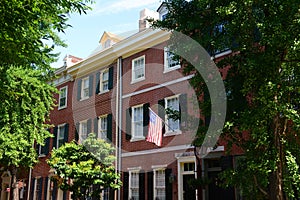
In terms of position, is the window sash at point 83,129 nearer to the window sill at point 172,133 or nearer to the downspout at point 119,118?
the downspout at point 119,118

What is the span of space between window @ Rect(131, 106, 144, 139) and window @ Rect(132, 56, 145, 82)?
5.05ft

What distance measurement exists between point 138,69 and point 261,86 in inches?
448

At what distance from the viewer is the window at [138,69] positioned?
59.1ft

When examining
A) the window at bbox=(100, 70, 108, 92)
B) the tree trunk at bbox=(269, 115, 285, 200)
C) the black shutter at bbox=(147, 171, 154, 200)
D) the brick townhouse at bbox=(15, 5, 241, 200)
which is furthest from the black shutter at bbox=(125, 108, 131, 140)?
the tree trunk at bbox=(269, 115, 285, 200)

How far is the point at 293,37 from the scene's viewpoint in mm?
7070

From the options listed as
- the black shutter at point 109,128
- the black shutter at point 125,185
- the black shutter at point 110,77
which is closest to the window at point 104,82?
the black shutter at point 110,77

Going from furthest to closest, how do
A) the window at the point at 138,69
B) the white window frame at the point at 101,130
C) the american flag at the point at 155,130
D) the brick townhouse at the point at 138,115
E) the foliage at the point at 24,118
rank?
the white window frame at the point at 101,130 → the window at the point at 138,69 → the foliage at the point at 24,118 → the brick townhouse at the point at 138,115 → the american flag at the point at 155,130

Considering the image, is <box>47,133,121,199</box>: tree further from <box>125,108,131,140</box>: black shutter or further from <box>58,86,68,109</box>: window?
<box>58,86,68,109</box>: window

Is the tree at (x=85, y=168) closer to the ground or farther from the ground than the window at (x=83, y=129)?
closer to the ground

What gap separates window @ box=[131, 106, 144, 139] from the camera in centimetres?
1722

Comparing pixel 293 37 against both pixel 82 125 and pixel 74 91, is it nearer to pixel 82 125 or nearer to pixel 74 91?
pixel 82 125

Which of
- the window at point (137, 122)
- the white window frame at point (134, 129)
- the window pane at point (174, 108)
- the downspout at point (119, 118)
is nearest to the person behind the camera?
the window pane at point (174, 108)

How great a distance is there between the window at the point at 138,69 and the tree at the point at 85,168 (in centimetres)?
415

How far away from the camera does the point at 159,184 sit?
1558 centimetres
